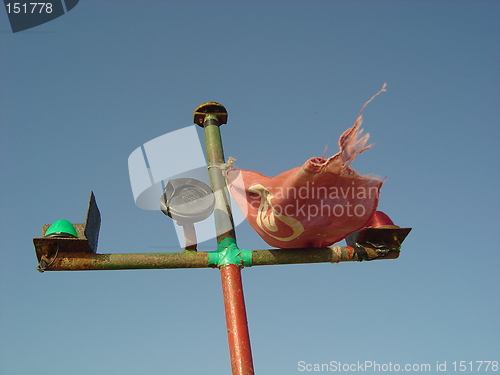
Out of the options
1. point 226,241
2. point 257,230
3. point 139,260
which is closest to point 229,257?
point 226,241

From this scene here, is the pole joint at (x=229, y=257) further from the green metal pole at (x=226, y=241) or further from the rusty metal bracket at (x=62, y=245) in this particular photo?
the rusty metal bracket at (x=62, y=245)

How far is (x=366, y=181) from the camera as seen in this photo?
347 centimetres

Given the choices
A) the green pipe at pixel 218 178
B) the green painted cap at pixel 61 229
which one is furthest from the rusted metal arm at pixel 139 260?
the green pipe at pixel 218 178

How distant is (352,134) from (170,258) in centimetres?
152

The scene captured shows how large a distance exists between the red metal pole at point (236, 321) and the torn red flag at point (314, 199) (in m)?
0.44

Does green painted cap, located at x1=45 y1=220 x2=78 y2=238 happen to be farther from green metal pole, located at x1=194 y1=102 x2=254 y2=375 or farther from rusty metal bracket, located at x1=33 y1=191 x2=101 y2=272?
green metal pole, located at x1=194 y1=102 x2=254 y2=375

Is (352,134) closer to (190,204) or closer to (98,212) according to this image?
(190,204)

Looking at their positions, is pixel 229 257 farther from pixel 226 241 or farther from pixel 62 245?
pixel 62 245

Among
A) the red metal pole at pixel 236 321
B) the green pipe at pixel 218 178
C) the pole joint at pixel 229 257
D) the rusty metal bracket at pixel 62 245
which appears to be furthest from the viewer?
the green pipe at pixel 218 178

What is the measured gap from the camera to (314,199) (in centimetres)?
345

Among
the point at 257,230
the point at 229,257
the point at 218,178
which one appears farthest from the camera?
the point at 218,178

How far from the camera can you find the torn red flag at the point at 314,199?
3.26m

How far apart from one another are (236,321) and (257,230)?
775 mm

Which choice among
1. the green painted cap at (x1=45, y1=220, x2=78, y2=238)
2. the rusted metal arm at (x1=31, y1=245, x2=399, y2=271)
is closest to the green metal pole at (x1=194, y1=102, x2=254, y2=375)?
the rusted metal arm at (x1=31, y1=245, x2=399, y2=271)
